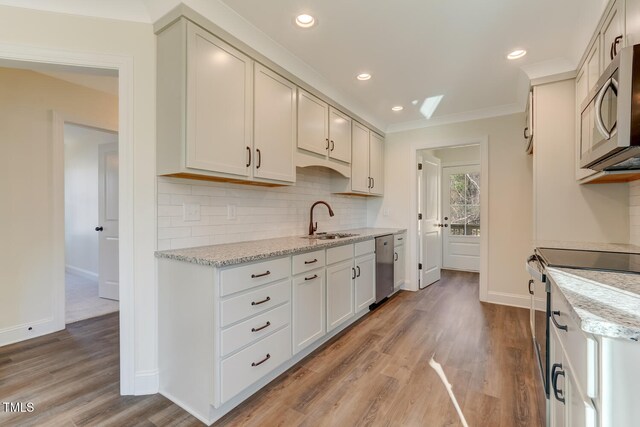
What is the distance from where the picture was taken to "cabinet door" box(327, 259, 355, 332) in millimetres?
2549

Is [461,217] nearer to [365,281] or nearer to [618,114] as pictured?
[365,281]

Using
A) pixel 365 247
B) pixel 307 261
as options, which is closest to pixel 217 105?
pixel 307 261

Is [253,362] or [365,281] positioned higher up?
[365,281]

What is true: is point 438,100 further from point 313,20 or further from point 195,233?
point 195,233

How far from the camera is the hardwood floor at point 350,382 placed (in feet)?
5.44

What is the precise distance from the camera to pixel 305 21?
79.5 inches

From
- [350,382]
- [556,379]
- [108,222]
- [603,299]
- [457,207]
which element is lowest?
[350,382]

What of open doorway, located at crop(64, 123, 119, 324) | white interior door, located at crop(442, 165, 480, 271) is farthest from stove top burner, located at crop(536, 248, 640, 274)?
open doorway, located at crop(64, 123, 119, 324)

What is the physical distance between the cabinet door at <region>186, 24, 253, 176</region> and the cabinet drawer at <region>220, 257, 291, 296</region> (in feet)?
2.22

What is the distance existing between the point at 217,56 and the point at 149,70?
0.45 metres

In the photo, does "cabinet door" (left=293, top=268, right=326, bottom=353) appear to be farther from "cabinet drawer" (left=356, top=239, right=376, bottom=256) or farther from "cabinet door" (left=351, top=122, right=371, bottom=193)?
"cabinet door" (left=351, top=122, right=371, bottom=193)

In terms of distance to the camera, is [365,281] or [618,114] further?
[365,281]

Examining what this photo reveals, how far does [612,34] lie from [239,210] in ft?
8.57

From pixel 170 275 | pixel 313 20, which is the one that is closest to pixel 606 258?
pixel 313 20
